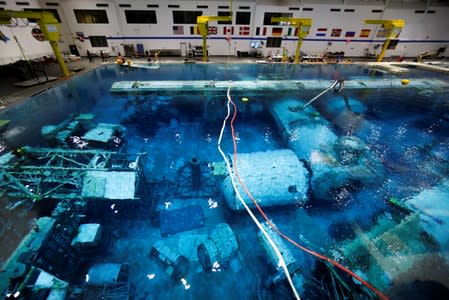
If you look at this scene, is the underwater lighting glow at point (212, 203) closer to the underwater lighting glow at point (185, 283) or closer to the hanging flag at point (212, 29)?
the underwater lighting glow at point (185, 283)

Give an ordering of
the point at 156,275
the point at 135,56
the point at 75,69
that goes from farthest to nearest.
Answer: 1. the point at 135,56
2. the point at 75,69
3. the point at 156,275

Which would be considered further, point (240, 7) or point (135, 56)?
point (135, 56)

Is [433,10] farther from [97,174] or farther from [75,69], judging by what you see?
[75,69]

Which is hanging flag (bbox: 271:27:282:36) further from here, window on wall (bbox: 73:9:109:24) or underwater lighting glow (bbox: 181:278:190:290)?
underwater lighting glow (bbox: 181:278:190:290)

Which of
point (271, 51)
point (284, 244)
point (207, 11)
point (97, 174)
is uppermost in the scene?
point (207, 11)

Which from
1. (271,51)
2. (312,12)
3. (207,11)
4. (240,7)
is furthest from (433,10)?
(207,11)

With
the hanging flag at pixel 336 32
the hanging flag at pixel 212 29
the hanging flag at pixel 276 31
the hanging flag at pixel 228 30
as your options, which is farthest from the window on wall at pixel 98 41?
the hanging flag at pixel 336 32
